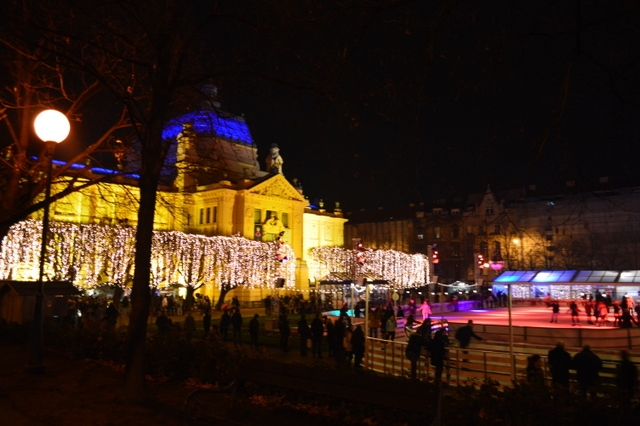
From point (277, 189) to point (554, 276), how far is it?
39327 mm

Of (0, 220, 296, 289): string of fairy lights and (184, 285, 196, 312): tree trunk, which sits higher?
(0, 220, 296, 289): string of fairy lights

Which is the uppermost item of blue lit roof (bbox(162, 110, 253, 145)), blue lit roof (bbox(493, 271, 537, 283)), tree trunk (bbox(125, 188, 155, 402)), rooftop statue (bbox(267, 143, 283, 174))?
rooftop statue (bbox(267, 143, 283, 174))

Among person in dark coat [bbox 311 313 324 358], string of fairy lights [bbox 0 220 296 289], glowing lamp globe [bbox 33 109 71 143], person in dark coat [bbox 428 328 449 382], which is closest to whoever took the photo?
glowing lamp globe [bbox 33 109 71 143]

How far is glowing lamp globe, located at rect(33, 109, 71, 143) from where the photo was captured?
11.9 metres

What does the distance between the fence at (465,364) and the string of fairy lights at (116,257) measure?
83.7 feet

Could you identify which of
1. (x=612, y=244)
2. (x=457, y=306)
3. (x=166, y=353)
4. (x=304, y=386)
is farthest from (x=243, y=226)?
(x=304, y=386)

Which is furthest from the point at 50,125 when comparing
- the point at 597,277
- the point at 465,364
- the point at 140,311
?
the point at 597,277

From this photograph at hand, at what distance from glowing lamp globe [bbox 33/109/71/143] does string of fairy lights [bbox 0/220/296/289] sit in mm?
27551

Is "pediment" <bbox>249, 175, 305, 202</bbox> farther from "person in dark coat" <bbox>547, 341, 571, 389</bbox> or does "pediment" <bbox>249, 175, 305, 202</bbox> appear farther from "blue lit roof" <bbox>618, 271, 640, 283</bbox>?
"person in dark coat" <bbox>547, 341, 571, 389</bbox>

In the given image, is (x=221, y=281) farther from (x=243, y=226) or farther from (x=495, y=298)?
(x=495, y=298)

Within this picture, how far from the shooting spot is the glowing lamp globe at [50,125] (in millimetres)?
11898

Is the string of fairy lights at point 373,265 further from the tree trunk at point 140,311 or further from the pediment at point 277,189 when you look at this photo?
the tree trunk at point 140,311

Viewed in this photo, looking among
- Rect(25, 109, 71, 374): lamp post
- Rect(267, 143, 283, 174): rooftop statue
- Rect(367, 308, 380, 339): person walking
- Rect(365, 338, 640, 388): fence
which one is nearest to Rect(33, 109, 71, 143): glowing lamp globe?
Rect(25, 109, 71, 374): lamp post

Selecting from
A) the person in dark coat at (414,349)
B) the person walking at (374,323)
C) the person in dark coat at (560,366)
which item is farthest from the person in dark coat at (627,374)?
the person walking at (374,323)
